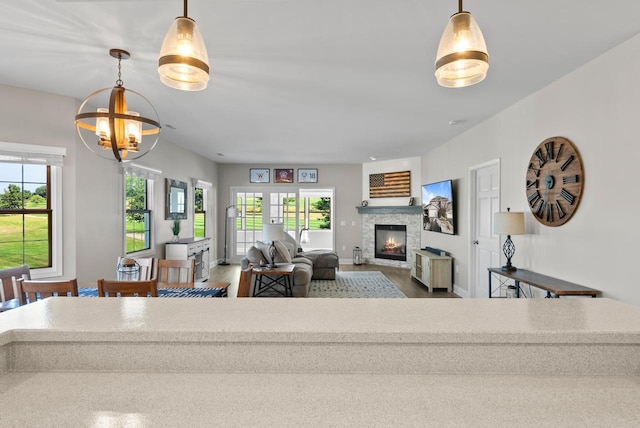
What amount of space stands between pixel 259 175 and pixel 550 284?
706 centimetres

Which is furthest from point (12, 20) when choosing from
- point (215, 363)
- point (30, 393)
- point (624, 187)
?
point (624, 187)

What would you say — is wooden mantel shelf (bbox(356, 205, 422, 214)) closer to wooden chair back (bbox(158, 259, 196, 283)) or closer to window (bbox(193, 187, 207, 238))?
window (bbox(193, 187, 207, 238))

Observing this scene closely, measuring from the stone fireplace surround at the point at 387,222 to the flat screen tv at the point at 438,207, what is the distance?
0.62m

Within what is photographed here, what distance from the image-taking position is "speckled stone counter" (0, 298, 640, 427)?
34.8 inches

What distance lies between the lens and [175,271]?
323 cm

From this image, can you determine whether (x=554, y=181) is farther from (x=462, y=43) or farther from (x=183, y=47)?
(x=183, y=47)

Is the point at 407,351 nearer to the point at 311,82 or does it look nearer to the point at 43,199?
the point at 311,82

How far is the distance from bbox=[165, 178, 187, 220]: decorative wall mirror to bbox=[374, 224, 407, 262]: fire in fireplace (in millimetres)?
4464

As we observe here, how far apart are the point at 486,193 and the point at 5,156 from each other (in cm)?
563

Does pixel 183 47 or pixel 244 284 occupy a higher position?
pixel 183 47

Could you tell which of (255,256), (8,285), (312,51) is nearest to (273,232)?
(255,256)

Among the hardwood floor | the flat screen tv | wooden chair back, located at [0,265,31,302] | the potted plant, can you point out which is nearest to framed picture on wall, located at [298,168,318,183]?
the hardwood floor

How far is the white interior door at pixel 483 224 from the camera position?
183 inches

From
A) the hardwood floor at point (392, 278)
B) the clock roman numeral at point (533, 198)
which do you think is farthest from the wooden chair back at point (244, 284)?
the hardwood floor at point (392, 278)
